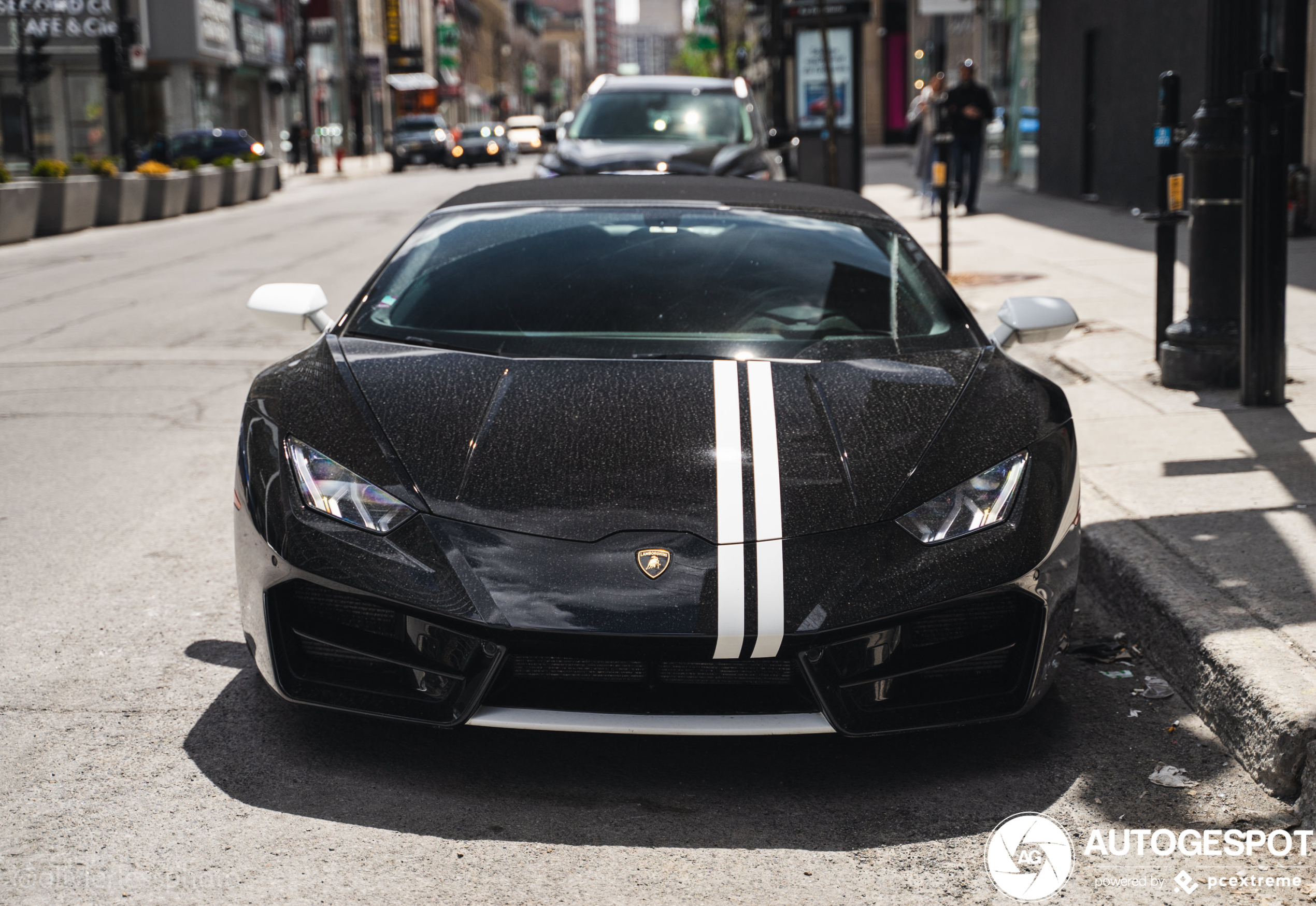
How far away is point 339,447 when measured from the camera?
319 centimetres

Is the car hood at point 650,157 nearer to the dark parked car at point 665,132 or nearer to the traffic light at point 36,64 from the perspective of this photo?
the dark parked car at point 665,132

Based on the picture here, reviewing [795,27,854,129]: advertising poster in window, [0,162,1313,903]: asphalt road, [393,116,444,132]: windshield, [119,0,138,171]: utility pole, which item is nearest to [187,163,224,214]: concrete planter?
[119,0,138,171]: utility pole

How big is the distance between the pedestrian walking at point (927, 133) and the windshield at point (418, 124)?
31.7 meters

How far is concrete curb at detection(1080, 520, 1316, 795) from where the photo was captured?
2.98m

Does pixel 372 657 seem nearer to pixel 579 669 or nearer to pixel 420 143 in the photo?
pixel 579 669

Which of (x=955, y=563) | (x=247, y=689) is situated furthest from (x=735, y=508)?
(x=247, y=689)

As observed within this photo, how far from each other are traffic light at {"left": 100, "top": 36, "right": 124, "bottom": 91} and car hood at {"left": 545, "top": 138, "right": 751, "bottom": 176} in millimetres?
21257

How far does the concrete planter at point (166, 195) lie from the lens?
2384 cm

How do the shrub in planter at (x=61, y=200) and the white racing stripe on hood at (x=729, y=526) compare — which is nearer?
the white racing stripe on hood at (x=729, y=526)

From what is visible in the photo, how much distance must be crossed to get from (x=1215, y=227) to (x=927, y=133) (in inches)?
510

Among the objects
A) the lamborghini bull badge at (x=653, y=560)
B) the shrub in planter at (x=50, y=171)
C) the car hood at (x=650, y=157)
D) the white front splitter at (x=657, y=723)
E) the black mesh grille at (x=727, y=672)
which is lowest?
the white front splitter at (x=657, y=723)

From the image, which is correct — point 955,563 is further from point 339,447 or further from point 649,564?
point 339,447

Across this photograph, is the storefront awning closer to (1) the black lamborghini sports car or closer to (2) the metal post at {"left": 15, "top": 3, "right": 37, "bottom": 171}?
(2) the metal post at {"left": 15, "top": 3, "right": 37, "bottom": 171}

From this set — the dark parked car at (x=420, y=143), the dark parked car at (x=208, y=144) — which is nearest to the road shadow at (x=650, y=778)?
the dark parked car at (x=208, y=144)
